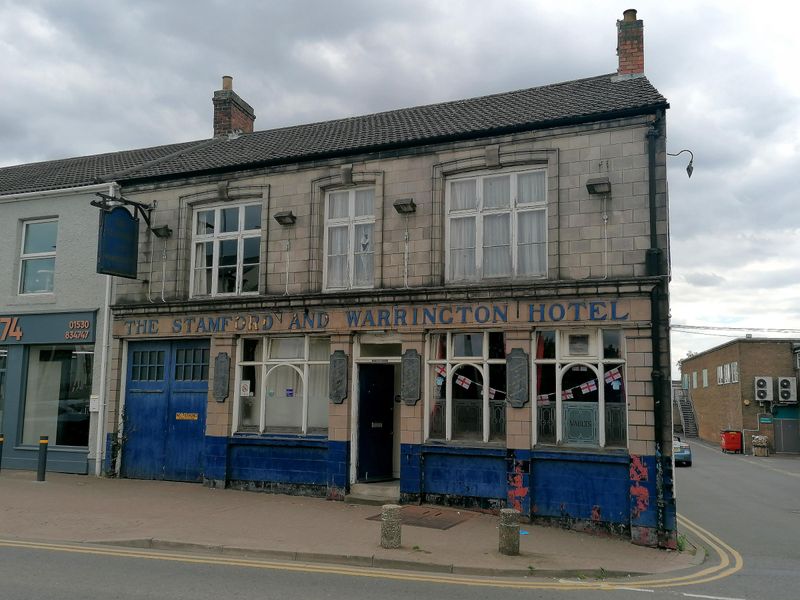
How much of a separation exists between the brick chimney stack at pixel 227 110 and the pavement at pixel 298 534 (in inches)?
448

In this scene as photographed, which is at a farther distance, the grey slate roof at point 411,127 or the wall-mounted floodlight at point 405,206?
the wall-mounted floodlight at point 405,206

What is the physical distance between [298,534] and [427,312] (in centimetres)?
482

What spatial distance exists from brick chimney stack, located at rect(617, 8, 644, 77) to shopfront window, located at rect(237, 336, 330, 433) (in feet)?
28.8

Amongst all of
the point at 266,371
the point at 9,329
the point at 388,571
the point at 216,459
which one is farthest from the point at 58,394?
the point at 388,571

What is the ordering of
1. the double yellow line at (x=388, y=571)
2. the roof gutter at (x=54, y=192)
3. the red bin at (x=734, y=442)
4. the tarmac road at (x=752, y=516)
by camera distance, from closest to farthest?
the double yellow line at (x=388, y=571), the tarmac road at (x=752, y=516), the roof gutter at (x=54, y=192), the red bin at (x=734, y=442)

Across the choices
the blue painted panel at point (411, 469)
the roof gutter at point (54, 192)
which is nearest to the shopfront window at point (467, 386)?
the blue painted panel at point (411, 469)

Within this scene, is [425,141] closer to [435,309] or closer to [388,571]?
[435,309]

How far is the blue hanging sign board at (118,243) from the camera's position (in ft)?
51.2

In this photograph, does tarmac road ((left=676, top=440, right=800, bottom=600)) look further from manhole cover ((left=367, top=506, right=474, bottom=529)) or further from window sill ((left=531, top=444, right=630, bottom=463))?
manhole cover ((left=367, top=506, right=474, bottom=529))

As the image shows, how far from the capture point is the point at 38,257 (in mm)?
18000

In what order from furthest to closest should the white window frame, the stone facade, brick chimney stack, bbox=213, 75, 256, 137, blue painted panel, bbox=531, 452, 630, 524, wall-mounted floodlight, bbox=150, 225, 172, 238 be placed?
1. brick chimney stack, bbox=213, 75, 256, 137
2. wall-mounted floodlight, bbox=150, 225, 172, 238
3. the white window frame
4. the stone facade
5. blue painted panel, bbox=531, 452, 630, 524

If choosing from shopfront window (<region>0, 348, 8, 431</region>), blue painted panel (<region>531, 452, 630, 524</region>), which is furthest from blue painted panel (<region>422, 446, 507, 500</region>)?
shopfront window (<region>0, 348, 8, 431</region>)

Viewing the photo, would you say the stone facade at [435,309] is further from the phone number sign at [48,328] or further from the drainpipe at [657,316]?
the phone number sign at [48,328]

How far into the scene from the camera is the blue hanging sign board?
15.6 metres
